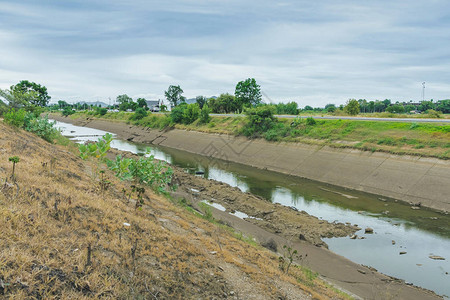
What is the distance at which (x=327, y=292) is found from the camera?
826cm

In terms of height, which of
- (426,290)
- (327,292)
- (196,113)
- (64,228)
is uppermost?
(196,113)

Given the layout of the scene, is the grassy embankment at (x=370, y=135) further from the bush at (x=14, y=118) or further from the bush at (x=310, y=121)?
the bush at (x=14, y=118)

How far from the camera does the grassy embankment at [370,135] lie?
987 inches

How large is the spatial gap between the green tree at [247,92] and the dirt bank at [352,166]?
31.1 metres

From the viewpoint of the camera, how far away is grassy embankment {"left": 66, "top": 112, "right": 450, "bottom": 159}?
2508 cm

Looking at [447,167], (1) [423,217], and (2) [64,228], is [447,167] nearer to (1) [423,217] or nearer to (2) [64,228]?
(1) [423,217]

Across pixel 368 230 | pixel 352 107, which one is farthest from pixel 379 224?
pixel 352 107

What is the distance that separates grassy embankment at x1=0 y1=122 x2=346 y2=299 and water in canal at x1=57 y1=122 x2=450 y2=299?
4862mm

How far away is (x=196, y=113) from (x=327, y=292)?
5434 cm

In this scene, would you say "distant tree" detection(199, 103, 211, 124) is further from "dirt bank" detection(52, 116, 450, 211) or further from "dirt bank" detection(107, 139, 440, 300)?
"dirt bank" detection(107, 139, 440, 300)

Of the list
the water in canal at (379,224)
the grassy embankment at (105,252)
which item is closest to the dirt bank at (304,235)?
the water in canal at (379,224)

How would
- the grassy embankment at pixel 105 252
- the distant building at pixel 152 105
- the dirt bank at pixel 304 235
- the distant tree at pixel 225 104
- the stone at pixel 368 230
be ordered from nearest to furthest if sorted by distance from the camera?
the grassy embankment at pixel 105 252 < the dirt bank at pixel 304 235 < the stone at pixel 368 230 < the distant tree at pixel 225 104 < the distant building at pixel 152 105

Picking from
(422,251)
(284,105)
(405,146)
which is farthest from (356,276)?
(284,105)

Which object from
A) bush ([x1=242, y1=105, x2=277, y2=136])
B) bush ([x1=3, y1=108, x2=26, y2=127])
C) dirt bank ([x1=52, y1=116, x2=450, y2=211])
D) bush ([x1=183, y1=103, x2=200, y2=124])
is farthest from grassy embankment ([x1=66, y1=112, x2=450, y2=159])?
bush ([x1=3, y1=108, x2=26, y2=127])
